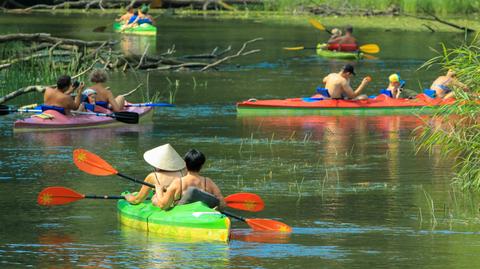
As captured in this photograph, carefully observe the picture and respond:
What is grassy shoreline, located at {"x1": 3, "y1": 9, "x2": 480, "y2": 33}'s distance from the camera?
55344 millimetres

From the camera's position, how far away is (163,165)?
1359 centimetres

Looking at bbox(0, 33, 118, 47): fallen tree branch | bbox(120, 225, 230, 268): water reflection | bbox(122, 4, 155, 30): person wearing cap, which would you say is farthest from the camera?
bbox(122, 4, 155, 30): person wearing cap

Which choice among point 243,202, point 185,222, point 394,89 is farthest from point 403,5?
point 185,222

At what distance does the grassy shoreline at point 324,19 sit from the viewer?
55.3 m

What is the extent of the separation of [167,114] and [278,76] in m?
9.80

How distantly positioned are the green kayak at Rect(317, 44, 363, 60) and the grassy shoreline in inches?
437

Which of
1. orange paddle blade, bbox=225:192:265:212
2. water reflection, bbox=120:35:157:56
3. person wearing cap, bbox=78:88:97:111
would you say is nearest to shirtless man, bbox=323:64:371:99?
person wearing cap, bbox=78:88:97:111

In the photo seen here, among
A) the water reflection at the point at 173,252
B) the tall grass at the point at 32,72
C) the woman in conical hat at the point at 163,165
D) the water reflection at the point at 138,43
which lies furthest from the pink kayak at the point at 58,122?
the water reflection at the point at 138,43

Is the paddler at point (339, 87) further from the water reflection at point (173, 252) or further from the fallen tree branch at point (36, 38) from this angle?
the water reflection at point (173, 252)

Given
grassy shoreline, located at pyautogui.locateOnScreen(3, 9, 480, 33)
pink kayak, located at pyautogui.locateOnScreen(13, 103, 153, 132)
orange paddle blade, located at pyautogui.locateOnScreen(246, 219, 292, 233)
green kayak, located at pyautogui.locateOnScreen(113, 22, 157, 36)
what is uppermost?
orange paddle blade, located at pyautogui.locateOnScreen(246, 219, 292, 233)

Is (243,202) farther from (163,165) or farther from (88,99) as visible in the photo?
(88,99)

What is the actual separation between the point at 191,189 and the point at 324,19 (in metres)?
46.7

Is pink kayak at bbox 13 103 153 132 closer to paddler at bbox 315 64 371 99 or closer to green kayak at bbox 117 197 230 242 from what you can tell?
paddler at bbox 315 64 371 99

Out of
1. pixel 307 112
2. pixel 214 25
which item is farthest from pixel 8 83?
pixel 214 25
